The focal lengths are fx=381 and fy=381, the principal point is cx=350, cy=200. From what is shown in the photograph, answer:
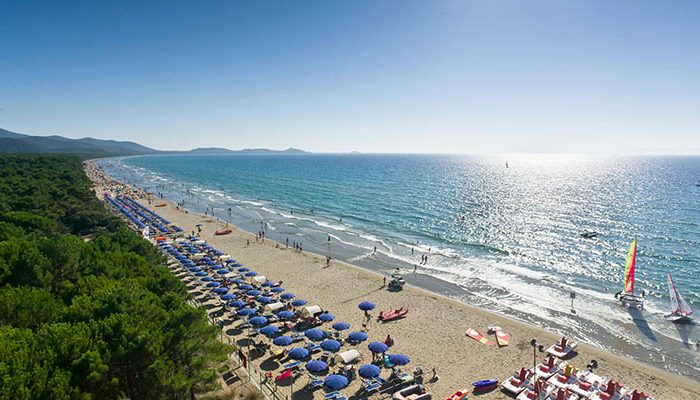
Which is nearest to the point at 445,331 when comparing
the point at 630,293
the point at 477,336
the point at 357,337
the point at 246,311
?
the point at 477,336

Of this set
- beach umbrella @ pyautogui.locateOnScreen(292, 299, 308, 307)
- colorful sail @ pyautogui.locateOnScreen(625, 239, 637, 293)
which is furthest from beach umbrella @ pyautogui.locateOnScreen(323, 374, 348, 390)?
colorful sail @ pyautogui.locateOnScreen(625, 239, 637, 293)

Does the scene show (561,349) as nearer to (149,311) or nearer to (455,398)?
(455,398)

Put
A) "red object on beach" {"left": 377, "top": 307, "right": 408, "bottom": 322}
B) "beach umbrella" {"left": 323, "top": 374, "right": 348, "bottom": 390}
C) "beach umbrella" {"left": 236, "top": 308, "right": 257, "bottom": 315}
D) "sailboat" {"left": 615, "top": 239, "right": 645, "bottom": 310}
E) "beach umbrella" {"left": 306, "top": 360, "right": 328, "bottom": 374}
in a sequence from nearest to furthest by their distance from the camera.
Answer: "beach umbrella" {"left": 323, "top": 374, "right": 348, "bottom": 390}
"beach umbrella" {"left": 306, "top": 360, "right": 328, "bottom": 374}
"beach umbrella" {"left": 236, "top": 308, "right": 257, "bottom": 315}
"red object on beach" {"left": 377, "top": 307, "right": 408, "bottom": 322}
"sailboat" {"left": 615, "top": 239, "right": 645, "bottom": 310}

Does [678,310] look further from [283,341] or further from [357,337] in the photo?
[283,341]

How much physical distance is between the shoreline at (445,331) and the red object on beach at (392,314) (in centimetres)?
60

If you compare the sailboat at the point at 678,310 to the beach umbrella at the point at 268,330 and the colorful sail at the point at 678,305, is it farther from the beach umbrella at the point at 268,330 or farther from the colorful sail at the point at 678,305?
the beach umbrella at the point at 268,330

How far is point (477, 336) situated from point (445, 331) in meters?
2.30

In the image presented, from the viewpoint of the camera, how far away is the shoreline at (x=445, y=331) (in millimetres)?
22656

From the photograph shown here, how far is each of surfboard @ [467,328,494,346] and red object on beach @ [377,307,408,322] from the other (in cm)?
529

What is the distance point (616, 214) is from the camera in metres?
72.4

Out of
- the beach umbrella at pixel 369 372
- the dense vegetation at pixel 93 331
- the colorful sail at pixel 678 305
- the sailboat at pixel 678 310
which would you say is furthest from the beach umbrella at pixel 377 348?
the colorful sail at pixel 678 305

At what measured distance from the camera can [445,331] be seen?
28.5 metres

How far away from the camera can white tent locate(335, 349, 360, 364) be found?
2259 cm

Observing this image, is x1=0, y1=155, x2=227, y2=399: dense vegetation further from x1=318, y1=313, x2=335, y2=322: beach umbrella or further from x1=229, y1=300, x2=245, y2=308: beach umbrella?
x1=318, y1=313, x2=335, y2=322: beach umbrella
